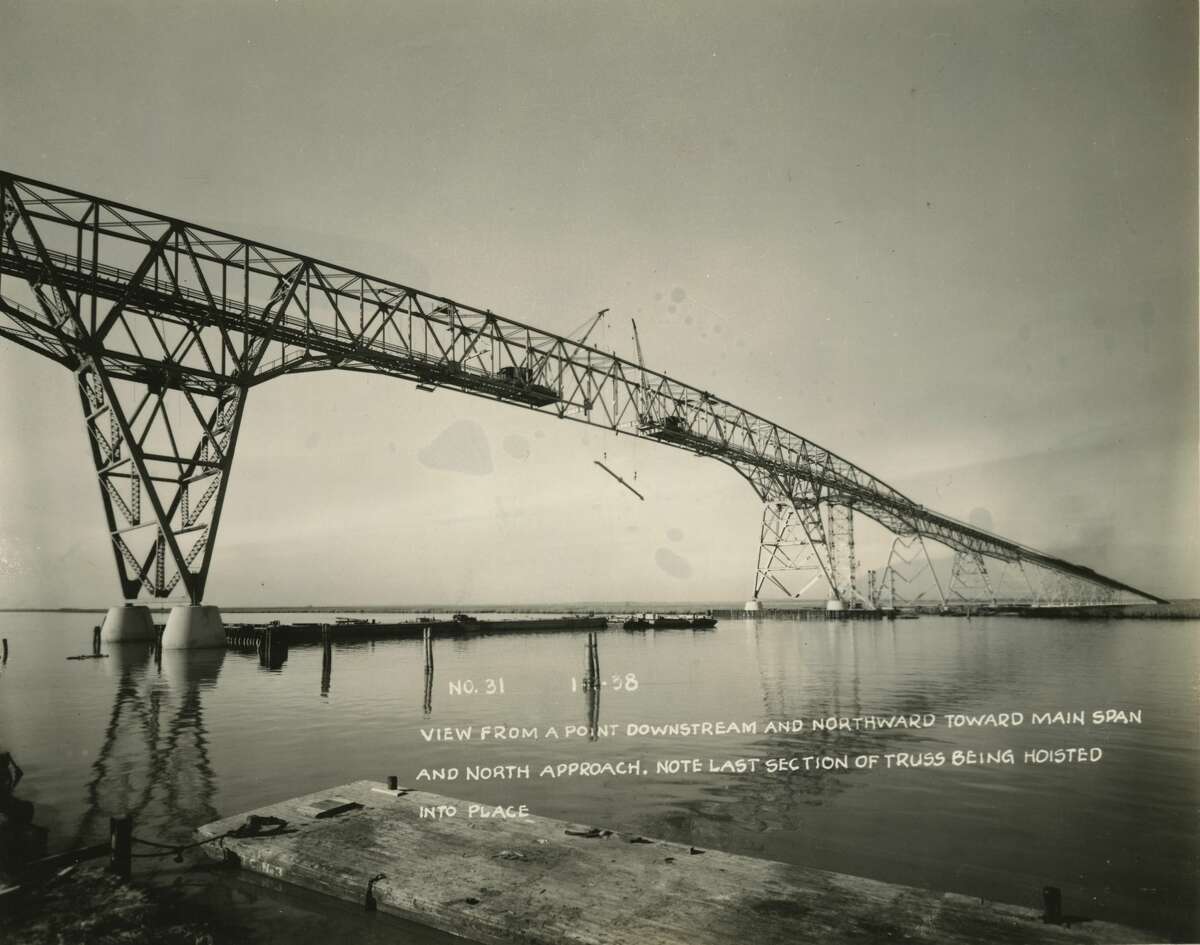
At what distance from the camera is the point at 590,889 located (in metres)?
5.66

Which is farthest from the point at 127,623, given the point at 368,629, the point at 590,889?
the point at 590,889

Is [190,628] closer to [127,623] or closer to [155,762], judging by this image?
[127,623]

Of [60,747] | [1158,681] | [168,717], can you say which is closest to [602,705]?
[168,717]

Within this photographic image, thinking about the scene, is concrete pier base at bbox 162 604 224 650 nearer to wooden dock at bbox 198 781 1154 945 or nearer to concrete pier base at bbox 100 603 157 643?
concrete pier base at bbox 100 603 157 643

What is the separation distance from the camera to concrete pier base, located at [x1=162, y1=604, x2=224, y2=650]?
1057 inches

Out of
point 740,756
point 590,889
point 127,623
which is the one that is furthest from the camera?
point 127,623

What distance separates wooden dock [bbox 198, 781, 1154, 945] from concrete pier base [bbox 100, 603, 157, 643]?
1107 inches

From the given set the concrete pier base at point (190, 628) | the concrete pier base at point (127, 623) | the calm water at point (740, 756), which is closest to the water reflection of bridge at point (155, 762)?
the calm water at point (740, 756)

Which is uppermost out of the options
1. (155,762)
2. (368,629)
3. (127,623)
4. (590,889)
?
(127,623)

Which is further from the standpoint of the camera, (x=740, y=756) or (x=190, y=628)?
(x=190, y=628)

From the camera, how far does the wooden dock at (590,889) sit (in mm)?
4977

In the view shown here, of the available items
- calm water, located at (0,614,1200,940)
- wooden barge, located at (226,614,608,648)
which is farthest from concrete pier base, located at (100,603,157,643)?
wooden barge, located at (226,614,608,648)

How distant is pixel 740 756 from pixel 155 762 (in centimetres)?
968

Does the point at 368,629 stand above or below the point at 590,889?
below
